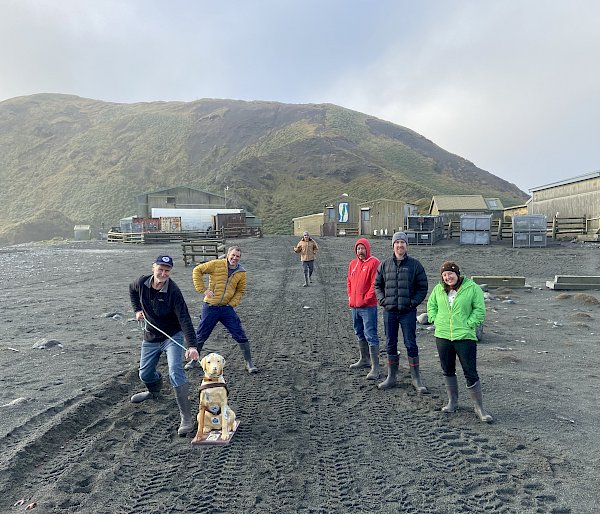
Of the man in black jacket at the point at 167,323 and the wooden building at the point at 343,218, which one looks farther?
the wooden building at the point at 343,218

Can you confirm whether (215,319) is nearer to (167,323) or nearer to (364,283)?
(167,323)

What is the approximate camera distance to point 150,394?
564 centimetres

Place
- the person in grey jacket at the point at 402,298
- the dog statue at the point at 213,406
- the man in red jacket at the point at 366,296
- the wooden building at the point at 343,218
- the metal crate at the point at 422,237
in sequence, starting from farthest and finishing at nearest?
the wooden building at the point at 343,218 < the metal crate at the point at 422,237 < the man in red jacket at the point at 366,296 < the person in grey jacket at the point at 402,298 < the dog statue at the point at 213,406

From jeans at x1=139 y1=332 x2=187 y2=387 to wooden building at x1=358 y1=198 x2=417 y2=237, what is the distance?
3308cm

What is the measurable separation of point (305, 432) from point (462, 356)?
1904 mm

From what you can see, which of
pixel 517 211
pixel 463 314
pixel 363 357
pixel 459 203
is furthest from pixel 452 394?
pixel 517 211

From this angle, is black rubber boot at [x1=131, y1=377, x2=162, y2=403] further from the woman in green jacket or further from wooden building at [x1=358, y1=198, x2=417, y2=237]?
wooden building at [x1=358, y1=198, x2=417, y2=237]

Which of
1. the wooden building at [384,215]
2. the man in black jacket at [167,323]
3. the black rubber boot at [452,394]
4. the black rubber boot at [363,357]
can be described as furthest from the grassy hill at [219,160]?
the black rubber boot at [452,394]

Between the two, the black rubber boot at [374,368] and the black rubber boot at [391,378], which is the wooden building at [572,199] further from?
the black rubber boot at [391,378]

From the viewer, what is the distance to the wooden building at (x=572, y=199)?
27719mm

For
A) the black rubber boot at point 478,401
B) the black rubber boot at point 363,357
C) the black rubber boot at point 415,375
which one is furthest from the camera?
the black rubber boot at point 363,357

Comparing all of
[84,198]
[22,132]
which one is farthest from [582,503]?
[22,132]

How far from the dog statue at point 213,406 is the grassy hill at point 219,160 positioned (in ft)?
169

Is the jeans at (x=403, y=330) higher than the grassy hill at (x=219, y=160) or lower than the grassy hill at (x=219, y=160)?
lower
